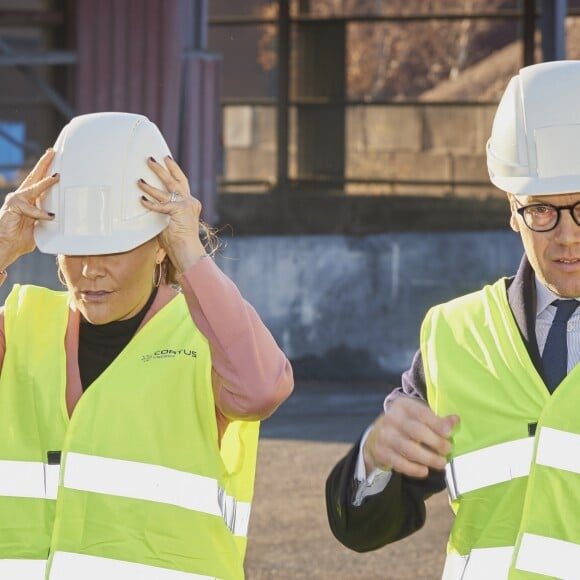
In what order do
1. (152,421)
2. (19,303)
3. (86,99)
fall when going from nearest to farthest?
(152,421)
(19,303)
(86,99)

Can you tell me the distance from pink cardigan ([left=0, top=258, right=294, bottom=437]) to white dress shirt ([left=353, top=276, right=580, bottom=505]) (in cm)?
25

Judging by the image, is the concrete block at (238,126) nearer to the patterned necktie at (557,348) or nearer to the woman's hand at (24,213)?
the woman's hand at (24,213)

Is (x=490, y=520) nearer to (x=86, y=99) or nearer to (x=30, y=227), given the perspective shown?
Result: (x=30, y=227)

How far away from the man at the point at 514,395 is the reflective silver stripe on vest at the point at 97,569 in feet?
1.32

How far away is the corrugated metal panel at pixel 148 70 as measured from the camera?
13.3 metres

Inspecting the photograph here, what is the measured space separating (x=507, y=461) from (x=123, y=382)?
853mm

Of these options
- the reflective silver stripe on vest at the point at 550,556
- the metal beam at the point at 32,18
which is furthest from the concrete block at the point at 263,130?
the reflective silver stripe on vest at the point at 550,556

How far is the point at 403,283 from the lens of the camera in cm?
1479

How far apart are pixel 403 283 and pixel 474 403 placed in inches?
439

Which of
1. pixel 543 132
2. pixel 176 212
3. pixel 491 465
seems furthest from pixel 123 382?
pixel 543 132

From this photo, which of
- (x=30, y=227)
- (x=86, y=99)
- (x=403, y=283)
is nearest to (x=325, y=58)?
(x=403, y=283)

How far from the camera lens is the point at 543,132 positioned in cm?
378

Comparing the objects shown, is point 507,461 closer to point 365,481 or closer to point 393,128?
point 365,481

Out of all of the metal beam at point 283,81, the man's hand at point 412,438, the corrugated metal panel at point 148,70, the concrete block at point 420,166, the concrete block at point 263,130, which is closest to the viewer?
→ the man's hand at point 412,438
